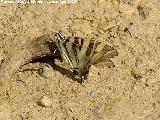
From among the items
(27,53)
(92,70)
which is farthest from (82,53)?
(27,53)

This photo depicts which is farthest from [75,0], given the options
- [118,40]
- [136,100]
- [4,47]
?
[136,100]

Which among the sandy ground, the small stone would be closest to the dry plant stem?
the sandy ground

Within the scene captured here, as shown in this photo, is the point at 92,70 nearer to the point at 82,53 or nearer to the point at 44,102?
the point at 82,53

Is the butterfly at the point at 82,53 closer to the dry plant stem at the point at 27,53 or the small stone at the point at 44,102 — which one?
the dry plant stem at the point at 27,53

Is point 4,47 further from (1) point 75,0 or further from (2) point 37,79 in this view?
(1) point 75,0

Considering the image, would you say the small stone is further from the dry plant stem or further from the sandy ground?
the dry plant stem
